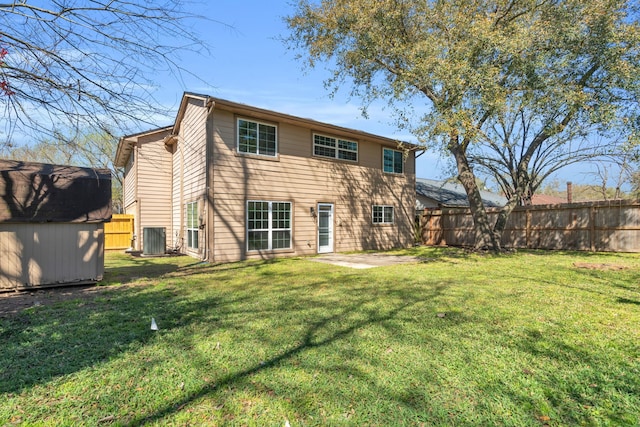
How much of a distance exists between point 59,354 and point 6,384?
1.93ft

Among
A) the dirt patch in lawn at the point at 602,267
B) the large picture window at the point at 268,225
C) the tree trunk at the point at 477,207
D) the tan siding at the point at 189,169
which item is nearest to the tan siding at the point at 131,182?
Answer: the tan siding at the point at 189,169

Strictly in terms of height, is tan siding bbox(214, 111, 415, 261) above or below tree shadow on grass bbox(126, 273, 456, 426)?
above

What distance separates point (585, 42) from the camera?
9.63 metres

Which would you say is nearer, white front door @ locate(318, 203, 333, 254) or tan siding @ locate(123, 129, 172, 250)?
white front door @ locate(318, 203, 333, 254)

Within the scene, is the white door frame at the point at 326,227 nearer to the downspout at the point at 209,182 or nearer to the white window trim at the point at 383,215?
the white window trim at the point at 383,215

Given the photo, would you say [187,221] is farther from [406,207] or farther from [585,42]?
[585,42]

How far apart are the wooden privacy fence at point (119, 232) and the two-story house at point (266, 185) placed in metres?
0.63

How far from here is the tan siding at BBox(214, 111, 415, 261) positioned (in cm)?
1005

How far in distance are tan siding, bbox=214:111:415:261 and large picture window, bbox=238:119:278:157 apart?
24 cm

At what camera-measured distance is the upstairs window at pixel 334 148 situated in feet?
40.5

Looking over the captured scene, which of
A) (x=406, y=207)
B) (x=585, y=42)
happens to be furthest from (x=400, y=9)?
(x=406, y=207)

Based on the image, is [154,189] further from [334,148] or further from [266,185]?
[334,148]

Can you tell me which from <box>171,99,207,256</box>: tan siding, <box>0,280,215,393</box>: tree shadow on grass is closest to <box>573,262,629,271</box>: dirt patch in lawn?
<box>0,280,215,393</box>: tree shadow on grass

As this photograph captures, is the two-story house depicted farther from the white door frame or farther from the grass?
the grass
